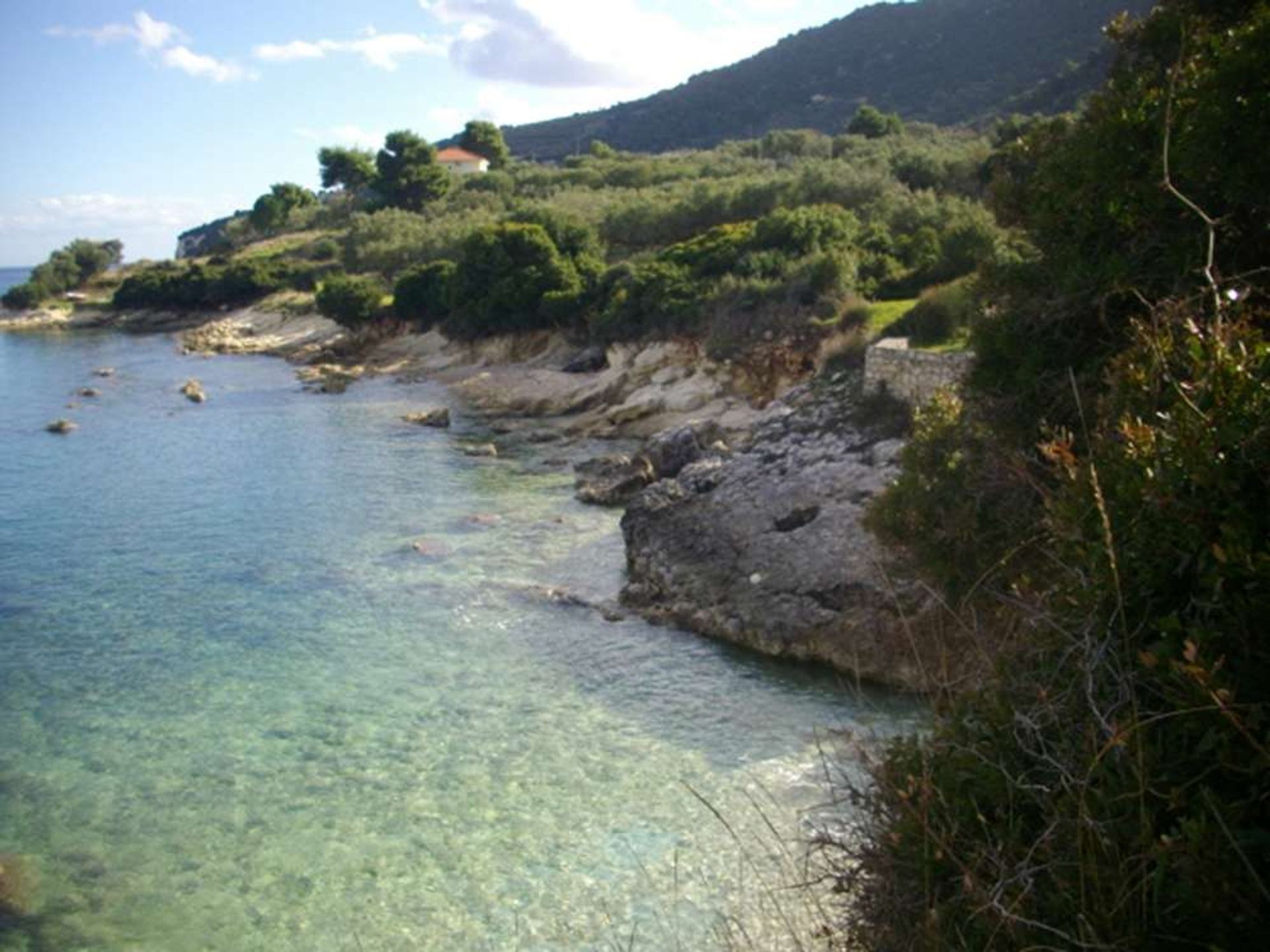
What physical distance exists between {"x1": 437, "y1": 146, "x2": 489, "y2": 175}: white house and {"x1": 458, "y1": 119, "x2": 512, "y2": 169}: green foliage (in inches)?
50.8

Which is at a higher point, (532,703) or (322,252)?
(322,252)

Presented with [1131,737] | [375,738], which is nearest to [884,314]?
[375,738]

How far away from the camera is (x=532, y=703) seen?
1474 centimetres

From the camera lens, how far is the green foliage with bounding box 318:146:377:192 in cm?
10081

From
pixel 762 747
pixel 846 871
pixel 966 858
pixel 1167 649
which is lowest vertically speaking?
pixel 762 747

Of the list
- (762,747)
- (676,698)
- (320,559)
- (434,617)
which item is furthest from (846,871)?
(320,559)

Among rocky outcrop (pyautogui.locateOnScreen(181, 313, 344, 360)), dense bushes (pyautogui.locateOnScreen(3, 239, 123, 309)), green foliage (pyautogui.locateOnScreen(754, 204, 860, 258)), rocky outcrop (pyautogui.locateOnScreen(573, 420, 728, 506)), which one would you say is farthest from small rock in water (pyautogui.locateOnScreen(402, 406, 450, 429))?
dense bushes (pyautogui.locateOnScreen(3, 239, 123, 309))

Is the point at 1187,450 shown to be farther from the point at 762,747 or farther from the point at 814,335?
the point at 814,335

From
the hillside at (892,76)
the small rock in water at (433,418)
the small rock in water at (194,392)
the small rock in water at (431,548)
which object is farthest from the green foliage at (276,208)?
the small rock in water at (431,548)

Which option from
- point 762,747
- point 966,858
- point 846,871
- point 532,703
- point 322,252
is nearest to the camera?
point 966,858

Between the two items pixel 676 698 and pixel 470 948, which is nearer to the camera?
pixel 470 948

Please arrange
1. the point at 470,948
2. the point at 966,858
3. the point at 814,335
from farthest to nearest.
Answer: the point at 814,335 < the point at 470,948 < the point at 966,858

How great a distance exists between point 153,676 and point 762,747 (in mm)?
9487

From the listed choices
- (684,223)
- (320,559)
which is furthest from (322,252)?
(320,559)
